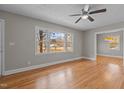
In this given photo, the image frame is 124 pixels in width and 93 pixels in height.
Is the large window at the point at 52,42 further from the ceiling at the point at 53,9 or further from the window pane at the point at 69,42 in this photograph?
the ceiling at the point at 53,9

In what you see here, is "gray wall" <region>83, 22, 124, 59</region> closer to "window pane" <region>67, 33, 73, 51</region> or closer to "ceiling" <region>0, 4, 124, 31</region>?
"window pane" <region>67, 33, 73, 51</region>

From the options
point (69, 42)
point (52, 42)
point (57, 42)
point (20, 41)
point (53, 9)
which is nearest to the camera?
point (53, 9)

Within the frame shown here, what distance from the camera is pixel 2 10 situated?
3.70 m

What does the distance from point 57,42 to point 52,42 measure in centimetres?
42

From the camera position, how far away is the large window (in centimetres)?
524

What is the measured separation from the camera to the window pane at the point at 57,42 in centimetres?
588

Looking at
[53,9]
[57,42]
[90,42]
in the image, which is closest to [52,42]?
[57,42]

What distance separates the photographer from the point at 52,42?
5906 mm

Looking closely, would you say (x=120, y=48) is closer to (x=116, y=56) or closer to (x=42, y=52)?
(x=116, y=56)

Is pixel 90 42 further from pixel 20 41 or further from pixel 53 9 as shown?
pixel 20 41

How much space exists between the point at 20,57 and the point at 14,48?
45cm

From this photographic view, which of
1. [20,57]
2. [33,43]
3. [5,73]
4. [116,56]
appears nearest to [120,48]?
[116,56]

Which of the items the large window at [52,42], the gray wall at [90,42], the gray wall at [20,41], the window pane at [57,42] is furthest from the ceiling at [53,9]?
the gray wall at [90,42]

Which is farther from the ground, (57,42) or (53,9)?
(53,9)
